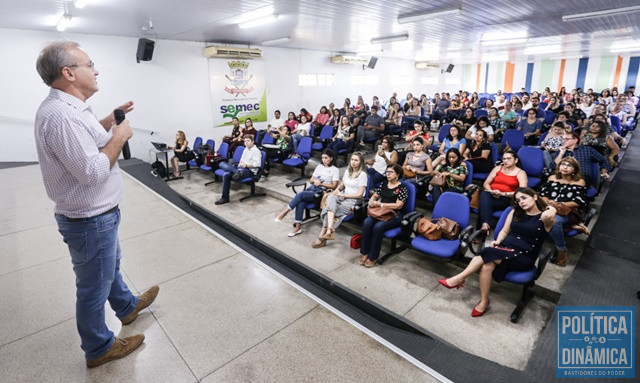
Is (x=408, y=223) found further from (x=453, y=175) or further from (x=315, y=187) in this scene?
(x=315, y=187)

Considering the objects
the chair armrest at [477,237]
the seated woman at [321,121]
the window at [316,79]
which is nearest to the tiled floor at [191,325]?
the chair armrest at [477,237]

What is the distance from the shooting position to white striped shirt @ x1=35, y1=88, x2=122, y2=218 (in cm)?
148

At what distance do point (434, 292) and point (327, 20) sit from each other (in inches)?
225

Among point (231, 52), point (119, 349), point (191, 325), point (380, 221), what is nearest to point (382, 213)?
point (380, 221)

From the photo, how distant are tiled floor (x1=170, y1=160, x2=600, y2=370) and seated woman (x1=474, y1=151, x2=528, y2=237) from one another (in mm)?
716

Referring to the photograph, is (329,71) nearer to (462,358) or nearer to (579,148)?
(579,148)

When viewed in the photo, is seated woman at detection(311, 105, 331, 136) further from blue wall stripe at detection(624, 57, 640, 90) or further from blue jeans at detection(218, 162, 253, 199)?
blue wall stripe at detection(624, 57, 640, 90)

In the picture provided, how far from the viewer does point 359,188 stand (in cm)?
409

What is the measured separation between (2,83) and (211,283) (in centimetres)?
710

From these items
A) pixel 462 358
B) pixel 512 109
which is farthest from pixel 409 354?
pixel 512 109

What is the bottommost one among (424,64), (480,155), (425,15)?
(480,155)

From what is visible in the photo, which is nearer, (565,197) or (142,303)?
(142,303)

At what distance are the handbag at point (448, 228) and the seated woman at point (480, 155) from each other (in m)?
1.97

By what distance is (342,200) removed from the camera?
4082 mm
